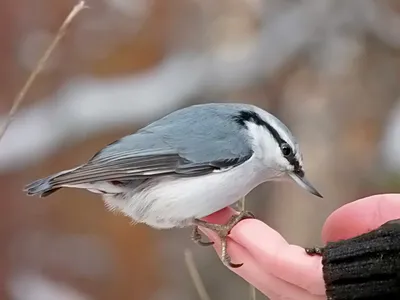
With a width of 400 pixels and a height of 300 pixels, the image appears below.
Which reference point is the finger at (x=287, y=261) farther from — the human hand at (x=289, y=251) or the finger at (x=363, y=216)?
the finger at (x=363, y=216)

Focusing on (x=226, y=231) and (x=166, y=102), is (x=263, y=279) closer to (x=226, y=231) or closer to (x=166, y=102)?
(x=226, y=231)

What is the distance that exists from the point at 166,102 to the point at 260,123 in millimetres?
612

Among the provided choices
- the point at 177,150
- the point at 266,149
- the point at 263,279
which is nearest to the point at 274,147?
the point at 266,149

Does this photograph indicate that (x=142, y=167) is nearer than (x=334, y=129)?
Yes

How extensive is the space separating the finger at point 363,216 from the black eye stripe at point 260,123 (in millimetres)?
122

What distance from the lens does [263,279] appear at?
1.74 feet

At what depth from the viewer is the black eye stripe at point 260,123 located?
73cm

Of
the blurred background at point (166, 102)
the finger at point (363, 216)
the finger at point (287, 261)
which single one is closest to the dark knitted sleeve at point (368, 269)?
the finger at point (287, 261)

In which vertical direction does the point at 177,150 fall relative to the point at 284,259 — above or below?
above

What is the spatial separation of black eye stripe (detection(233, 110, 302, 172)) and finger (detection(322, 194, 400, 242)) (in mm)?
122

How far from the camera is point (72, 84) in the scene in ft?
4.65

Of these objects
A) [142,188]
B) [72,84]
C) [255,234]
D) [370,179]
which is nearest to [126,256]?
[72,84]

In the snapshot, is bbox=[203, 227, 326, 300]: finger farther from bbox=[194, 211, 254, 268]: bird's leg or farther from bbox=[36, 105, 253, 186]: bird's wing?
bbox=[36, 105, 253, 186]: bird's wing

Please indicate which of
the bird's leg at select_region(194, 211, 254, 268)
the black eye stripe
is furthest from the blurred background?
the bird's leg at select_region(194, 211, 254, 268)
